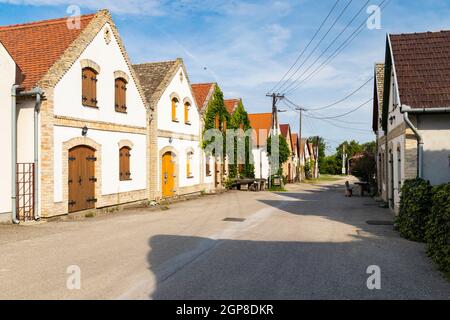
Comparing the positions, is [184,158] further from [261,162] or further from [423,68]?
[261,162]

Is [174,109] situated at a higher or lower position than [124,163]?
higher

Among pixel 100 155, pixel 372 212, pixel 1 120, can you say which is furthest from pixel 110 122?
pixel 372 212

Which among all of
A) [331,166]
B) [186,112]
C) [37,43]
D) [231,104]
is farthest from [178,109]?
[331,166]

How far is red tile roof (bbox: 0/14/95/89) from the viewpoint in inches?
505

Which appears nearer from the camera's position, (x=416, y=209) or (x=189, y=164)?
(x=416, y=209)

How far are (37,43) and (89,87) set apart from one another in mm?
2546

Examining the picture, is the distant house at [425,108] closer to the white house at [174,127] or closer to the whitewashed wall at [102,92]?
the whitewashed wall at [102,92]

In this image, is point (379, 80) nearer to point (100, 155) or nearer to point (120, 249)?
point (100, 155)

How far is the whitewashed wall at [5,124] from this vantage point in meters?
11.8

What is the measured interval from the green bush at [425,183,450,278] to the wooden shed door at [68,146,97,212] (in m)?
10.9

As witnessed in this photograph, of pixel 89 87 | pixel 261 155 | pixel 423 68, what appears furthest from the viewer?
pixel 261 155

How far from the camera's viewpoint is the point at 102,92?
48.9ft

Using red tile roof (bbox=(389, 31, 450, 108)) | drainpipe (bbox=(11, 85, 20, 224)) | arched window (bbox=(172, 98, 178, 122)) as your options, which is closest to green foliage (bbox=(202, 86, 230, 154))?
arched window (bbox=(172, 98, 178, 122))

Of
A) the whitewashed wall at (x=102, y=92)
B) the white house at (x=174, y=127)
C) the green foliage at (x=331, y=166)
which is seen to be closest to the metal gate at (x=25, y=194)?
the whitewashed wall at (x=102, y=92)
